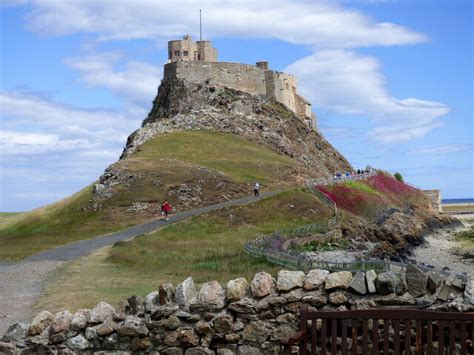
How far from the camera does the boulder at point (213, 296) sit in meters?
12.0

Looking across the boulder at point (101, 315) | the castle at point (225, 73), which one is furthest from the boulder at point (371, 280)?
the castle at point (225, 73)

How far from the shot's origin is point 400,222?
75.9 meters

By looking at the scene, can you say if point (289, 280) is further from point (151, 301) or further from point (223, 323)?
point (151, 301)

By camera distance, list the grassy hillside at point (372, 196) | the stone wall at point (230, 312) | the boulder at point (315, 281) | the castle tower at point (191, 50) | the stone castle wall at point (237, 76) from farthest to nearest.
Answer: the castle tower at point (191, 50)
the stone castle wall at point (237, 76)
the grassy hillside at point (372, 196)
the boulder at point (315, 281)
the stone wall at point (230, 312)

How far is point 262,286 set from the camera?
39.0ft

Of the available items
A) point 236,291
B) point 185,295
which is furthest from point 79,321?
point 236,291

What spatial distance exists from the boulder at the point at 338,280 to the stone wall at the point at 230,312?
0.02 meters

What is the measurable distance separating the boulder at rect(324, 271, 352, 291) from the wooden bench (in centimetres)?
56

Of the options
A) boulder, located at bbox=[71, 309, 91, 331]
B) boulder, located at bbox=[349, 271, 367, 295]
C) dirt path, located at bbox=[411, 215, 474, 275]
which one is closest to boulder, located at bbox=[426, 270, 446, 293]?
boulder, located at bbox=[349, 271, 367, 295]

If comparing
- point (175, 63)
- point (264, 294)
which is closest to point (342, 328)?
point (264, 294)

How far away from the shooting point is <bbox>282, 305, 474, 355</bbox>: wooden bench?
10.4 metres

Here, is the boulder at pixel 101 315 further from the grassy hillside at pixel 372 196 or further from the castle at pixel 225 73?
the castle at pixel 225 73

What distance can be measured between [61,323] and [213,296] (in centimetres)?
279

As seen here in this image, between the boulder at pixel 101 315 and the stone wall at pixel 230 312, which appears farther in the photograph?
the boulder at pixel 101 315
